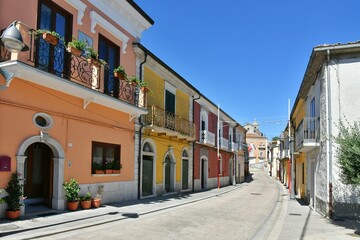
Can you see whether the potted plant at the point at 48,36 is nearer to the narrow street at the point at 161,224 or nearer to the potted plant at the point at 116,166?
the narrow street at the point at 161,224

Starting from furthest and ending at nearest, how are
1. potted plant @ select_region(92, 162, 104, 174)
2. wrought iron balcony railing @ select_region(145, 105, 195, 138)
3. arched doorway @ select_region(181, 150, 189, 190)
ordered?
arched doorway @ select_region(181, 150, 189, 190) < wrought iron balcony railing @ select_region(145, 105, 195, 138) < potted plant @ select_region(92, 162, 104, 174)

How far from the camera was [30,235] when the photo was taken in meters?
7.67

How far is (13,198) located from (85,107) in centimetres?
412

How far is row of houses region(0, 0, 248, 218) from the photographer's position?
9469mm

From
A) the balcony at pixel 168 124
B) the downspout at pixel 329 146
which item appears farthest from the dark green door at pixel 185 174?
the downspout at pixel 329 146

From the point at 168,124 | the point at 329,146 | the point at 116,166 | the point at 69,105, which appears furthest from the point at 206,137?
the point at 69,105

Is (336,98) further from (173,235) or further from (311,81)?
(173,235)

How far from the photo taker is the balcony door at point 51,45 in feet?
33.8

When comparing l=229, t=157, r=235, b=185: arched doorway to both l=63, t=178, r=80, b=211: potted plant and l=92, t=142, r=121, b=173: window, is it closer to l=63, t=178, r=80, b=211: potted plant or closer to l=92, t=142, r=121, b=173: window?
l=92, t=142, r=121, b=173: window

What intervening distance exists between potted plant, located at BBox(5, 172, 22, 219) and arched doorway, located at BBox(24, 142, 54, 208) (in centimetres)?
153

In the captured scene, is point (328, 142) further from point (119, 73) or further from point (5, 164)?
point (5, 164)

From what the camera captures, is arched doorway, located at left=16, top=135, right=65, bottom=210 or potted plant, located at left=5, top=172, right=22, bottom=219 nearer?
potted plant, located at left=5, top=172, right=22, bottom=219

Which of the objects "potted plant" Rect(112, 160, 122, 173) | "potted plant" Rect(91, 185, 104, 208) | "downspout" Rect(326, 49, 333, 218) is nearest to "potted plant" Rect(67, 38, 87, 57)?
"potted plant" Rect(112, 160, 122, 173)

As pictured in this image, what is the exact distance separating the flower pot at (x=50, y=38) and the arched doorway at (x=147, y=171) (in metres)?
7.99
